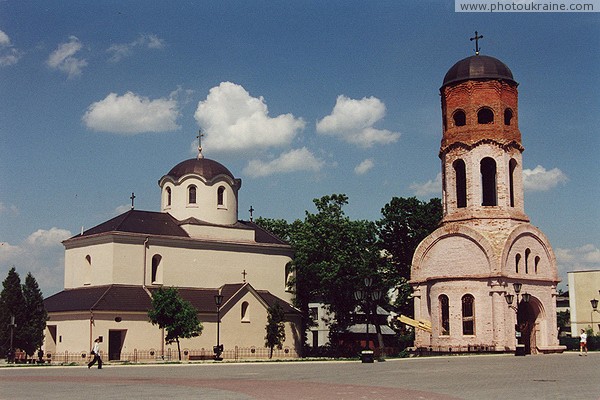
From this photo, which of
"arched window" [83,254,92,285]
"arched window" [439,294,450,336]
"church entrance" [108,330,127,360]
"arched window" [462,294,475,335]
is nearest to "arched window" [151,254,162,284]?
"arched window" [83,254,92,285]

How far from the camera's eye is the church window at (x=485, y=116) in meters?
47.5

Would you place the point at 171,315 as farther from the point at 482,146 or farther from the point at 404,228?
the point at 404,228

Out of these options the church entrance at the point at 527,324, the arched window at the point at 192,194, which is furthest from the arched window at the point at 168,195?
the church entrance at the point at 527,324

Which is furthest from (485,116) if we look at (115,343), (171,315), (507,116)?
(115,343)

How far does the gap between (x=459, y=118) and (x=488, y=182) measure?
464 cm

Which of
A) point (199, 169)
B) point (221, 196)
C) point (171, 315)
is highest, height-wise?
point (199, 169)

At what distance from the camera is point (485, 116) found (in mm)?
47875

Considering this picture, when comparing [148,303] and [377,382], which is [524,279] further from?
[377,382]

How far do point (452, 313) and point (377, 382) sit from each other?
1017 inches

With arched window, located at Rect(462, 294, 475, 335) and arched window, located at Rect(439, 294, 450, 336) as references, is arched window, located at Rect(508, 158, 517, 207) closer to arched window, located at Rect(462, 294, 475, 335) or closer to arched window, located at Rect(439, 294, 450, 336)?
arched window, located at Rect(462, 294, 475, 335)

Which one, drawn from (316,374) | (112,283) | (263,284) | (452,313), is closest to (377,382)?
(316,374)

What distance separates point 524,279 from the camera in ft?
152

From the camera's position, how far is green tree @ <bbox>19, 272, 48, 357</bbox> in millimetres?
50156

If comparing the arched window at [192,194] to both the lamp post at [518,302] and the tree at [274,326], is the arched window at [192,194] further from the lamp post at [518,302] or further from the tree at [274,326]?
the lamp post at [518,302]
